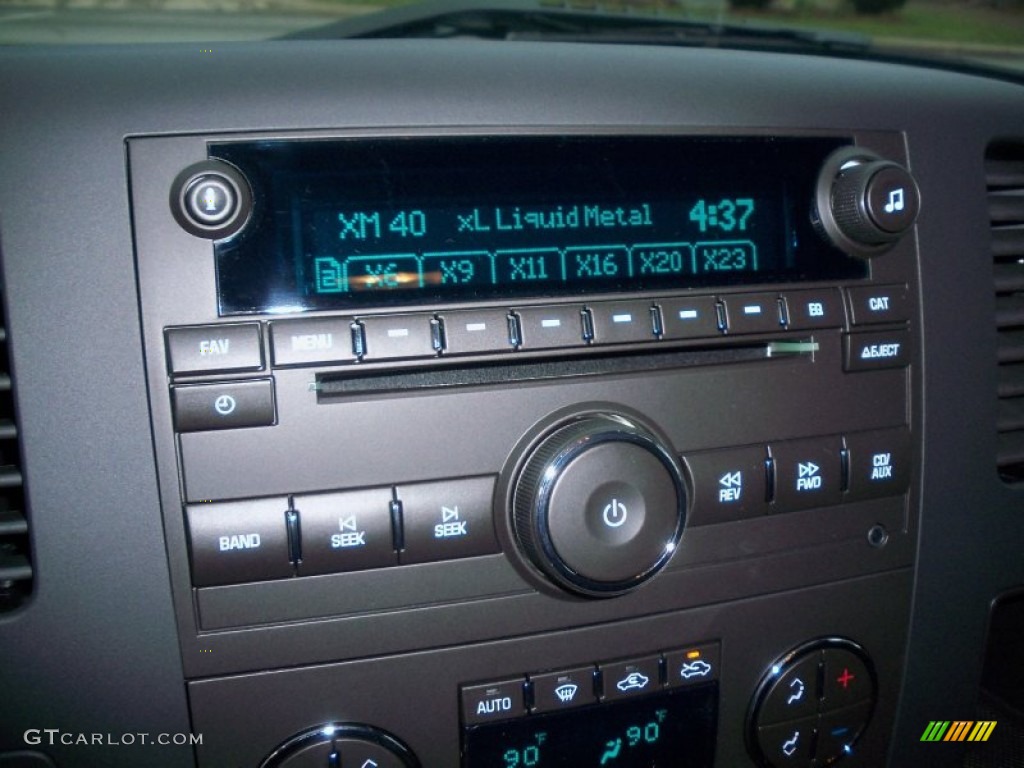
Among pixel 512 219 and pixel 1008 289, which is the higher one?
pixel 512 219

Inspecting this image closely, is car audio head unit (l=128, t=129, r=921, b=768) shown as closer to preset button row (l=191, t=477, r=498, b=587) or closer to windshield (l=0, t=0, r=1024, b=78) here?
preset button row (l=191, t=477, r=498, b=587)

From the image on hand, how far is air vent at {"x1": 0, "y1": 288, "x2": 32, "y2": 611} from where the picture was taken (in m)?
0.78

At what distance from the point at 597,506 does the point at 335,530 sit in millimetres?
236

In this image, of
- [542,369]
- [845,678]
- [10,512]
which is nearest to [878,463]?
[845,678]

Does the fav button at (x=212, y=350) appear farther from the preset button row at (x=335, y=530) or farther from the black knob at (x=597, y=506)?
the black knob at (x=597, y=506)

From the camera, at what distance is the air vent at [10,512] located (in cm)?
78

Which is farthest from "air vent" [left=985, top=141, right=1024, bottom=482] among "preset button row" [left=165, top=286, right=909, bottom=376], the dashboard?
"preset button row" [left=165, top=286, right=909, bottom=376]

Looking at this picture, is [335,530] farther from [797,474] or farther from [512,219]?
[797,474]

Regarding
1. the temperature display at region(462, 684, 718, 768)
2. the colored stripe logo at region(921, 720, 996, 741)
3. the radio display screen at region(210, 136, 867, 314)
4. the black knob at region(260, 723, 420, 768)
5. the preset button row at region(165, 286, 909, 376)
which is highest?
the radio display screen at region(210, 136, 867, 314)

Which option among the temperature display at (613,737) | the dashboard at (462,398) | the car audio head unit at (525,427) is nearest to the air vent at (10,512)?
the dashboard at (462,398)

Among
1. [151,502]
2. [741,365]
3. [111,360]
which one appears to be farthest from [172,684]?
[741,365]

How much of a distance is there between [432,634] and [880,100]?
0.73 metres

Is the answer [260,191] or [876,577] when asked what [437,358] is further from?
[876,577]

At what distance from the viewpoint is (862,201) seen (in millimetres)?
931
